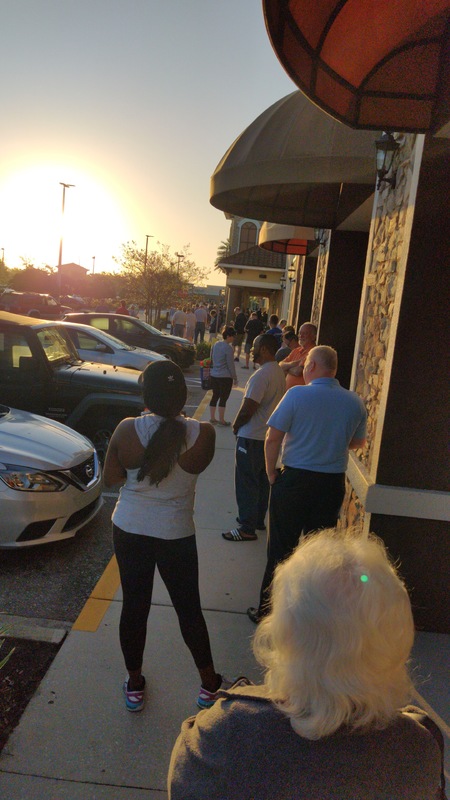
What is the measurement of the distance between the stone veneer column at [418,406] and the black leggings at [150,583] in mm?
1449

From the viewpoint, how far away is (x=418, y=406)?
3.76 metres

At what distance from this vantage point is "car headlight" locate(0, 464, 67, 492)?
14.5 ft

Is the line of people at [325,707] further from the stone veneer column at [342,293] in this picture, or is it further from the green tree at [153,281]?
the green tree at [153,281]

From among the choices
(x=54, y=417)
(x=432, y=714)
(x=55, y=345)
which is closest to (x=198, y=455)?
(x=432, y=714)

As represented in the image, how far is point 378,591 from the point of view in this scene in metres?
1.23

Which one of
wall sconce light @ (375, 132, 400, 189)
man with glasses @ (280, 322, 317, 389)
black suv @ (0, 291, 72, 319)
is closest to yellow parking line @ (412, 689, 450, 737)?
wall sconce light @ (375, 132, 400, 189)

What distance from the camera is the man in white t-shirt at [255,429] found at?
4.88 metres

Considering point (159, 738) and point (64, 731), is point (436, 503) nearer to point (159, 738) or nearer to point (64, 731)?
point (159, 738)

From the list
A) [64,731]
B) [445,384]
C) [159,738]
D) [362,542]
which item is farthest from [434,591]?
[362,542]

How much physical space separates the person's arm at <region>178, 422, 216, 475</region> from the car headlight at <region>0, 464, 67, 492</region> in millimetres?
2108

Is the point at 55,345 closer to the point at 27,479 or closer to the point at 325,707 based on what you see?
the point at 27,479

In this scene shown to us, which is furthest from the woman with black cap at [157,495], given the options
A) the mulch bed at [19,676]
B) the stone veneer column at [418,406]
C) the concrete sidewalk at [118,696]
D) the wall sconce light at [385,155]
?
the wall sconce light at [385,155]

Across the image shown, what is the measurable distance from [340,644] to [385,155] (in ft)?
13.0

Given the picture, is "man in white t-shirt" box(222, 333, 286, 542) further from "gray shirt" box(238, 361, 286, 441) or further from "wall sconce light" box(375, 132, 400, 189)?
"wall sconce light" box(375, 132, 400, 189)
